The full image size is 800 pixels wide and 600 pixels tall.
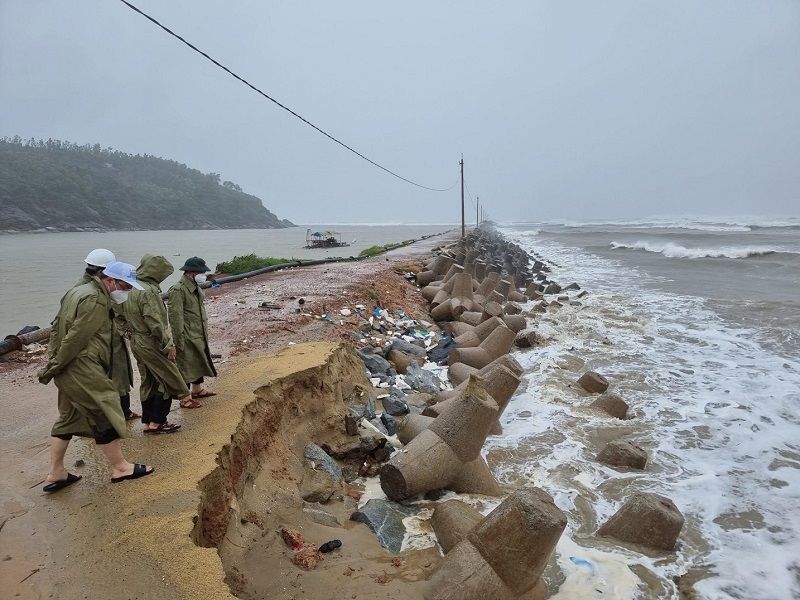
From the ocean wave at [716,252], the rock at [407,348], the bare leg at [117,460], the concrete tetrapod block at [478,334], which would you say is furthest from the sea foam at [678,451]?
the ocean wave at [716,252]

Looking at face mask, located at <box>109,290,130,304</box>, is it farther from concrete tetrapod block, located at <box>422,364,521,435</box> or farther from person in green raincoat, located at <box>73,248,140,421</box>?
concrete tetrapod block, located at <box>422,364,521,435</box>

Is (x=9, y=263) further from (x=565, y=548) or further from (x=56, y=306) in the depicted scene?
(x=565, y=548)

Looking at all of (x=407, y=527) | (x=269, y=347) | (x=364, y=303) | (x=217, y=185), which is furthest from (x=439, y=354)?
(x=217, y=185)

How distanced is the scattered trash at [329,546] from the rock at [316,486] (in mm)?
764

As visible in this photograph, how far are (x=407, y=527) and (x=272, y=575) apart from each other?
1.39 m

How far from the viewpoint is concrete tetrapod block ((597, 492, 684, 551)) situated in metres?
4.25

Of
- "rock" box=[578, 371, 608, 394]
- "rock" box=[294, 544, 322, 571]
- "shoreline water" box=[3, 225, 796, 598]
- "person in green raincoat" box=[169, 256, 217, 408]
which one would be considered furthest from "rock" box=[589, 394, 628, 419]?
"person in green raincoat" box=[169, 256, 217, 408]

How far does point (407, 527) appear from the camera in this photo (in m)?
4.45

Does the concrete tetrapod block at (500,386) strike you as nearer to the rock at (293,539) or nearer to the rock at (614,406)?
the rock at (614,406)

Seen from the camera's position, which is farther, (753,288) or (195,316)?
(753,288)

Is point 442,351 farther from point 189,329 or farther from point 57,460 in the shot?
A: point 57,460

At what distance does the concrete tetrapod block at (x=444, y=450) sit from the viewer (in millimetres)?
4742

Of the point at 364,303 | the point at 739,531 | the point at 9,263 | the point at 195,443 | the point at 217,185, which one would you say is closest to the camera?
the point at 195,443

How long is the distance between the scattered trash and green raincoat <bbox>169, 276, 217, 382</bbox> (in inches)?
87.7
